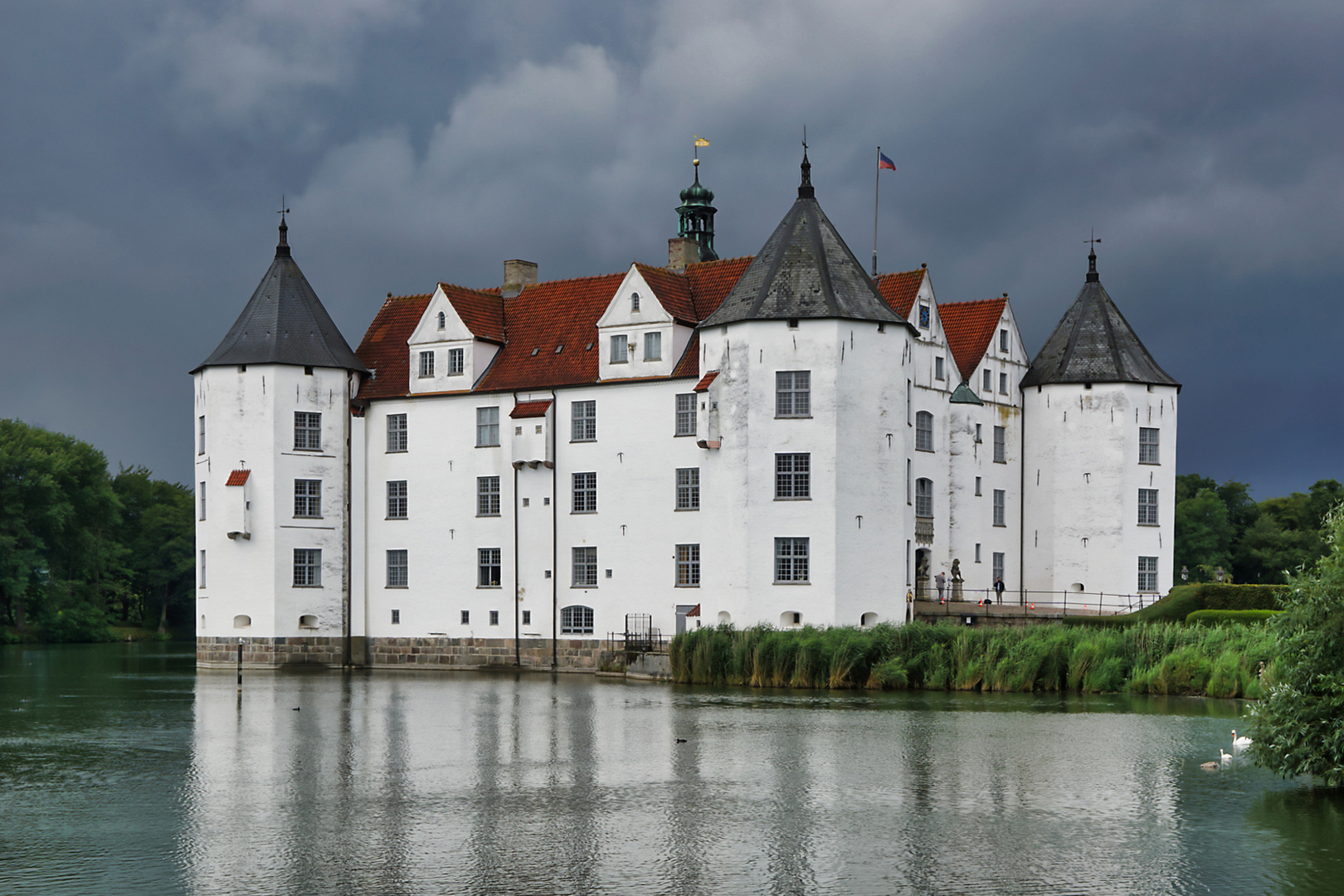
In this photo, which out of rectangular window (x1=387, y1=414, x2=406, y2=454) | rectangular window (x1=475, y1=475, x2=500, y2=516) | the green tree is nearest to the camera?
the green tree

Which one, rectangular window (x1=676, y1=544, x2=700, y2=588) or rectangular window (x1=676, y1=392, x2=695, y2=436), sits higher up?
Result: rectangular window (x1=676, y1=392, x2=695, y2=436)

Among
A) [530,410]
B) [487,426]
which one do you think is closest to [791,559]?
[530,410]

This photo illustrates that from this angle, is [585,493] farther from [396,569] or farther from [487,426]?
[396,569]

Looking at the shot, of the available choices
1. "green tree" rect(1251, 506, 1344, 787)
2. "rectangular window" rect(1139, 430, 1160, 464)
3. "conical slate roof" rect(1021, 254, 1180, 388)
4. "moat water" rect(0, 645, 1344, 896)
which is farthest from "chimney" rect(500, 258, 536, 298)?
"green tree" rect(1251, 506, 1344, 787)

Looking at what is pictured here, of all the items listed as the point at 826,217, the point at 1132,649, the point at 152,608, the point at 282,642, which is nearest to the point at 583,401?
the point at 826,217

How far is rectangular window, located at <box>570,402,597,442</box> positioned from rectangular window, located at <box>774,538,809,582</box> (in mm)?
8050

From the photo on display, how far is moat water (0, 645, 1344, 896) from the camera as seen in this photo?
14.4 m

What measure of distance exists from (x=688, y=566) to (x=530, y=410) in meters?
7.42

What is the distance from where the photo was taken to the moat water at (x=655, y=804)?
47.3 ft

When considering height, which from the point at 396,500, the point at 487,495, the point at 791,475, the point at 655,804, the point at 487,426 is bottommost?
the point at 655,804

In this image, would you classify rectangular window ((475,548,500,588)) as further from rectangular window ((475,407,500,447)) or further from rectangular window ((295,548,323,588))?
rectangular window ((295,548,323,588))

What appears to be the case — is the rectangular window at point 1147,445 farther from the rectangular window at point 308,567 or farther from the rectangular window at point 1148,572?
the rectangular window at point 308,567

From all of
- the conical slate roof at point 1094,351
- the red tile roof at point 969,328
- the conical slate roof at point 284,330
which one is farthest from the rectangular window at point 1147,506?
the conical slate roof at point 284,330

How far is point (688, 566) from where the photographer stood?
159 ft
